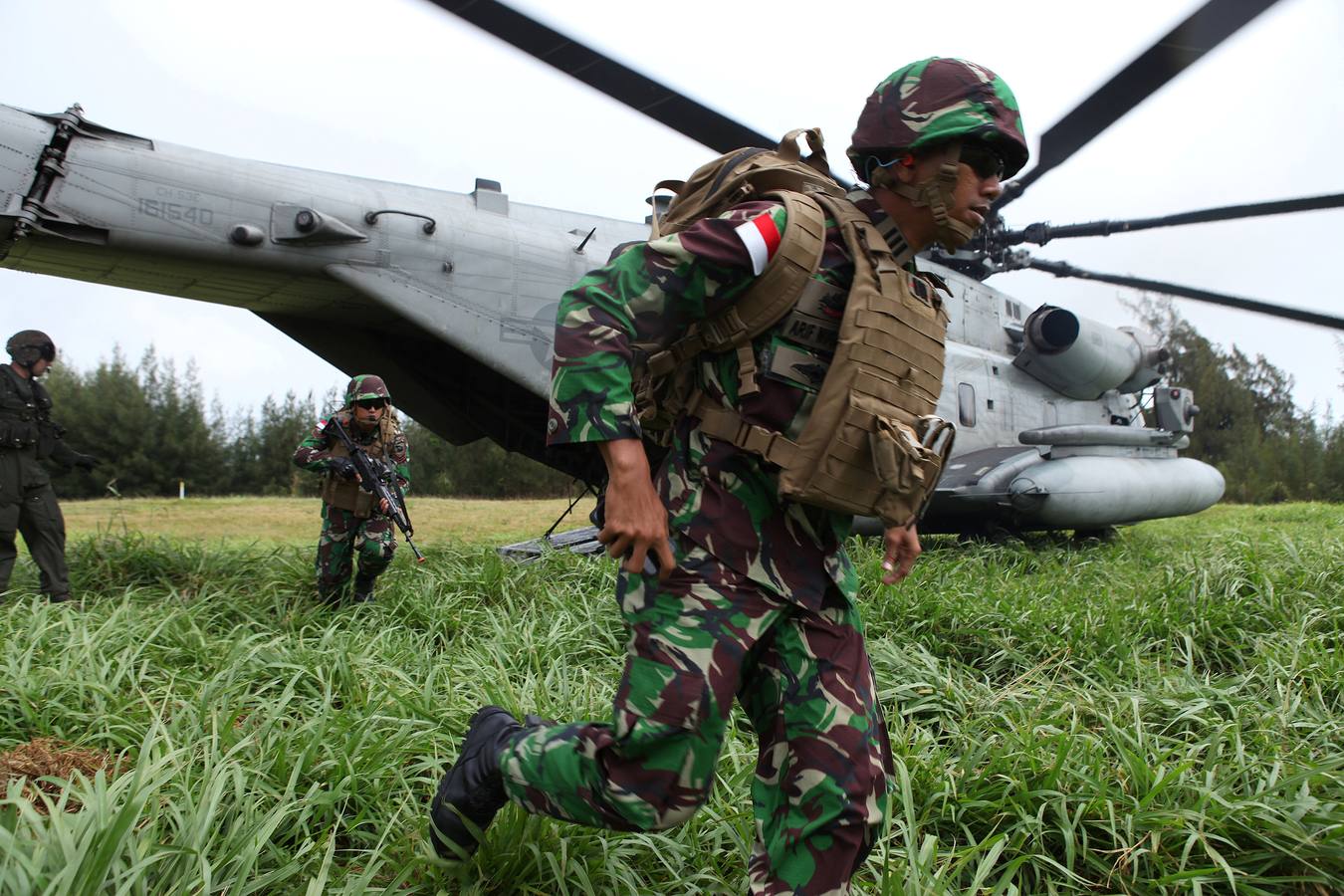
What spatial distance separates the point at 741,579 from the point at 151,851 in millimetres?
1275

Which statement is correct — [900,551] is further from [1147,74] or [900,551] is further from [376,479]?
[376,479]

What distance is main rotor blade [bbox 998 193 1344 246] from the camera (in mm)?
4512

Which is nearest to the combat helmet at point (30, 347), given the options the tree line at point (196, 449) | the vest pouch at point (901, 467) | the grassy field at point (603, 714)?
the grassy field at point (603, 714)

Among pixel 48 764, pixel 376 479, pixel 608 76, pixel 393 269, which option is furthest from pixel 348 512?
pixel 608 76

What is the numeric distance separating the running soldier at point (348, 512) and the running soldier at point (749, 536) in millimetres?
3083

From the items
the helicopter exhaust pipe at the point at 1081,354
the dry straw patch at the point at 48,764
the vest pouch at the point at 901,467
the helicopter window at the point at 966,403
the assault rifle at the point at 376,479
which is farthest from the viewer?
the helicopter exhaust pipe at the point at 1081,354

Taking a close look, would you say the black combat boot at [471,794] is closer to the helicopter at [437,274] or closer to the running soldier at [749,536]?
the running soldier at [749,536]

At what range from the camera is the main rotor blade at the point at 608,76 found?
119 inches

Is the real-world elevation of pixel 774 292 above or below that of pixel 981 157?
below

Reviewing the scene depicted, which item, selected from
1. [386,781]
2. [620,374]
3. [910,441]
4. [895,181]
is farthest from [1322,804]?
[386,781]

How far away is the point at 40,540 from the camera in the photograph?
4.71 meters

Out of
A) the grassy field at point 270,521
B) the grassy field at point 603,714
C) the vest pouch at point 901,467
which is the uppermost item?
the vest pouch at point 901,467

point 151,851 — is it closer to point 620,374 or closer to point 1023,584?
point 620,374

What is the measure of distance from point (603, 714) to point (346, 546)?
258cm
